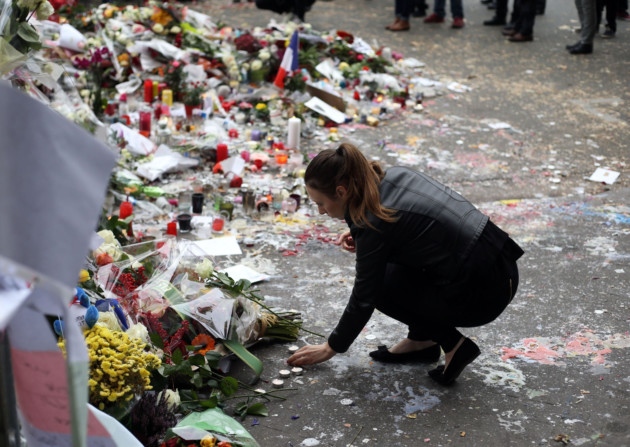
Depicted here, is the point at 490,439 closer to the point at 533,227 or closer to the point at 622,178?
the point at 533,227

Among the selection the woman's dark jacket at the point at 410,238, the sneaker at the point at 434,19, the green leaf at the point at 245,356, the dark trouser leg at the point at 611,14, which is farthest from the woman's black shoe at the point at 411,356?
the sneaker at the point at 434,19

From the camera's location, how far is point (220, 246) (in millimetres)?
4695

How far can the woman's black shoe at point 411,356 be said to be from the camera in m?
3.55

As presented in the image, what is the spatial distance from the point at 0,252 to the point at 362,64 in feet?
22.5

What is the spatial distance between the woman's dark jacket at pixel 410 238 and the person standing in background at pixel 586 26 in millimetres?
6750

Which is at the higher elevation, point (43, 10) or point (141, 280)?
point (43, 10)

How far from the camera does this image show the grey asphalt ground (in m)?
3.13

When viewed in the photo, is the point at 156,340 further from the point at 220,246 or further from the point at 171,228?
the point at 171,228

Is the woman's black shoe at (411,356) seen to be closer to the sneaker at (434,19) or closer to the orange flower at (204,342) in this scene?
the orange flower at (204,342)

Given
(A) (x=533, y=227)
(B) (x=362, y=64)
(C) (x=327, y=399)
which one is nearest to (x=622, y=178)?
(A) (x=533, y=227)

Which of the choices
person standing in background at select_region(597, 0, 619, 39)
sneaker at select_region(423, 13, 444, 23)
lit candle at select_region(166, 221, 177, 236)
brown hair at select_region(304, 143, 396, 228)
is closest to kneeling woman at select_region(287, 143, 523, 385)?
brown hair at select_region(304, 143, 396, 228)

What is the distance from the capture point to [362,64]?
8055 mm

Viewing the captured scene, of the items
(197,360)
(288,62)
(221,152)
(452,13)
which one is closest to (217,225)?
(221,152)

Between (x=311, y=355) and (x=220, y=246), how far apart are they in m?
1.46
